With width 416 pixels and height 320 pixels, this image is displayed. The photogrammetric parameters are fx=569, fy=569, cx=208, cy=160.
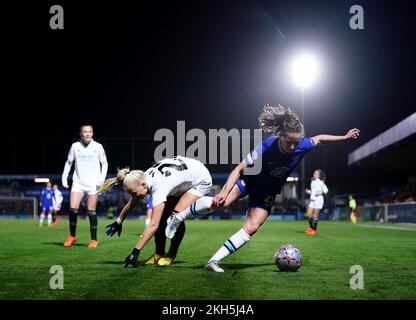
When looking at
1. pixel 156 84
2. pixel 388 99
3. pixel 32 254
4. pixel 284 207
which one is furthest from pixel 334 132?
pixel 32 254

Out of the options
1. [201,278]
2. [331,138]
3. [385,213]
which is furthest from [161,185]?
[385,213]

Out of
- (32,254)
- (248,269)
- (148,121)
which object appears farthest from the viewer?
(148,121)

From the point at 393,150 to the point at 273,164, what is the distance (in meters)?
30.9

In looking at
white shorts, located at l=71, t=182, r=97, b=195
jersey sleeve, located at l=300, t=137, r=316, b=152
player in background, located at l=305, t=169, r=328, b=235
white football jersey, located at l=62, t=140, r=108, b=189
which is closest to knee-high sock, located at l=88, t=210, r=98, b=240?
white shorts, located at l=71, t=182, r=97, b=195

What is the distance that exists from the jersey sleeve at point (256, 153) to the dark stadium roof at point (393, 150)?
21.6 metres

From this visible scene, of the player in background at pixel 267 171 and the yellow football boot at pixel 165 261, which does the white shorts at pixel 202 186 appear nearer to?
the player in background at pixel 267 171

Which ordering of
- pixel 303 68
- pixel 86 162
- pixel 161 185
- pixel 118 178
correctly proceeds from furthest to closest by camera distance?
pixel 303 68 → pixel 86 162 → pixel 118 178 → pixel 161 185

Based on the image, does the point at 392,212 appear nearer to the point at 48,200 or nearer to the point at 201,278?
the point at 48,200

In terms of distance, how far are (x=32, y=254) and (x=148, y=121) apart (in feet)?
161

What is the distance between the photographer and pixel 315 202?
19.6 metres

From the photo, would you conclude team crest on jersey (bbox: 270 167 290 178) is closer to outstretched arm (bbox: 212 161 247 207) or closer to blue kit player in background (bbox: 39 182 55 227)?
outstretched arm (bbox: 212 161 247 207)

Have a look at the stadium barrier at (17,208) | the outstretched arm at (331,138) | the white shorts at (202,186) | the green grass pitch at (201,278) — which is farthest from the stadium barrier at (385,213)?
the stadium barrier at (17,208)

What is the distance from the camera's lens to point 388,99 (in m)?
53.2
